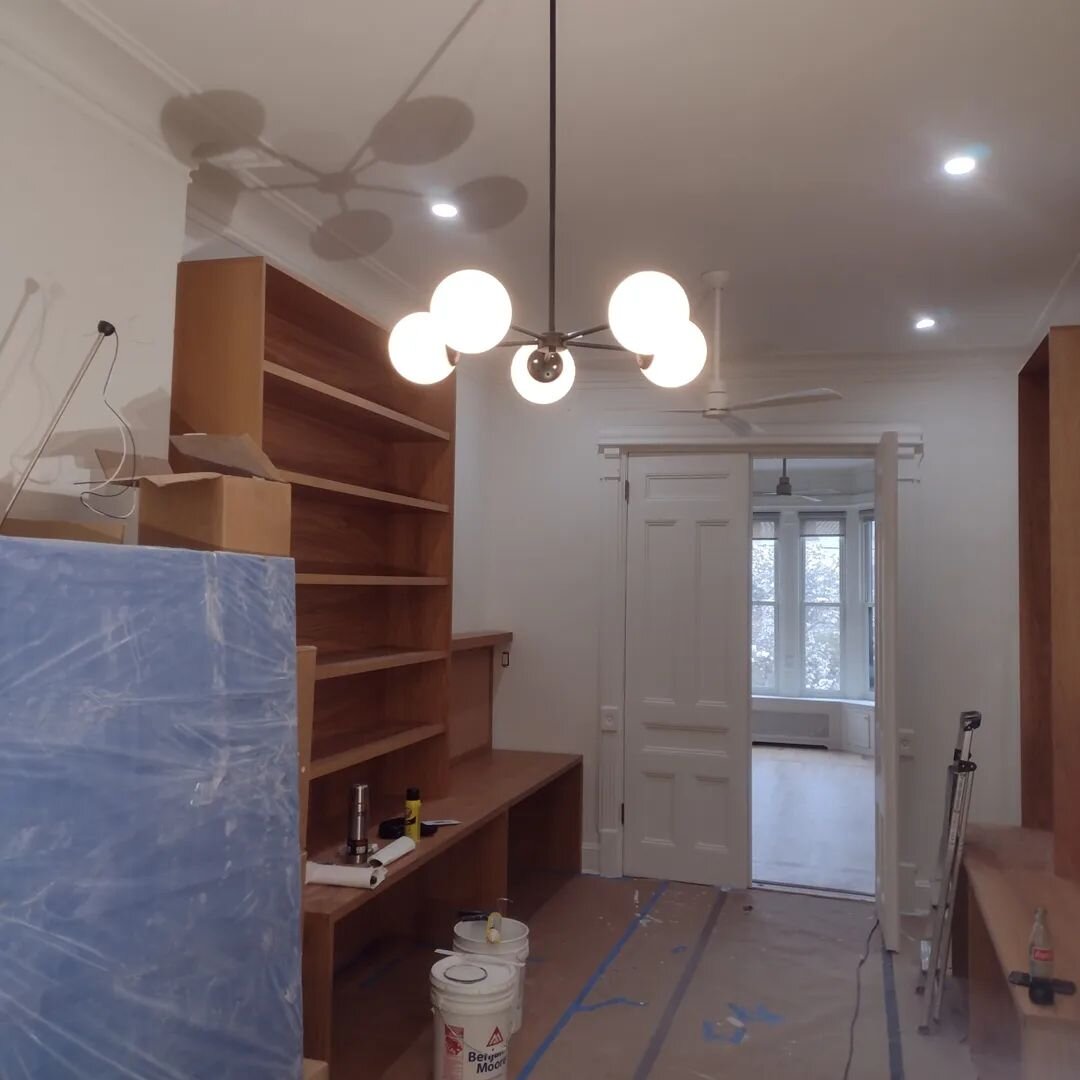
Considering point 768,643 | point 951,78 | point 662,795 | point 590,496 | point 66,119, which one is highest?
point 951,78

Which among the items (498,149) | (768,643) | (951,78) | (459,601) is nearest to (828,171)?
(951,78)

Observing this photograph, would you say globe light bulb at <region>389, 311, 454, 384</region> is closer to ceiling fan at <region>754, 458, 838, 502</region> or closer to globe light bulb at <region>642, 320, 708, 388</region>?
globe light bulb at <region>642, 320, 708, 388</region>

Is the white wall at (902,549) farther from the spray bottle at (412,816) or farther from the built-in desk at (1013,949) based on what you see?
the spray bottle at (412,816)

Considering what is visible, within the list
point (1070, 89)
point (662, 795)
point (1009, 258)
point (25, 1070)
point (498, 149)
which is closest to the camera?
point (25, 1070)

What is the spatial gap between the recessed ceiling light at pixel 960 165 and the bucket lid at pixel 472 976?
8.84ft

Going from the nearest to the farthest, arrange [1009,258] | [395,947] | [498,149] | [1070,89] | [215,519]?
[215,519]
[1070,89]
[498,149]
[1009,258]
[395,947]

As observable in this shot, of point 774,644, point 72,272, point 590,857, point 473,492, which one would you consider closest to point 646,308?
point 72,272

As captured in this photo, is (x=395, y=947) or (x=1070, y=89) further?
(x=395, y=947)

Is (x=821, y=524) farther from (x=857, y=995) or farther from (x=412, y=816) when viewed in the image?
(x=412, y=816)

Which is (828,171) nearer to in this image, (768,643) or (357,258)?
(357,258)

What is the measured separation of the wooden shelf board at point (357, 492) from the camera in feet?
9.23

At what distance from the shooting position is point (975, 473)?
4.55 metres

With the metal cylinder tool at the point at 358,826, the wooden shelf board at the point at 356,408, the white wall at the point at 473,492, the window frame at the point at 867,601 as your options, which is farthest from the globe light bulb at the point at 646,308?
the window frame at the point at 867,601

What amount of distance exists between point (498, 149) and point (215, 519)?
4.52ft
